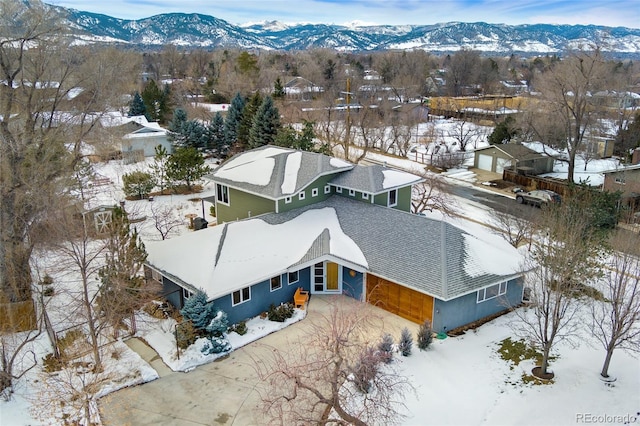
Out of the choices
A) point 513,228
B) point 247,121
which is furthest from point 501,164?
point 247,121

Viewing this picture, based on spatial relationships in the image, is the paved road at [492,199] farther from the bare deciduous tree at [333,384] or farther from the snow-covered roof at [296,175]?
the bare deciduous tree at [333,384]

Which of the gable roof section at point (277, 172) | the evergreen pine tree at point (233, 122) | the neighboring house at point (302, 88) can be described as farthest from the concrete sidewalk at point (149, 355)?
the neighboring house at point (302, 88)

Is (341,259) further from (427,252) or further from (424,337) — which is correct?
(424,337)

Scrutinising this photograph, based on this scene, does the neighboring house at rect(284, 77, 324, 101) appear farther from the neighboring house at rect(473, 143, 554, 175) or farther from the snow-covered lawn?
the snow-covered lawn

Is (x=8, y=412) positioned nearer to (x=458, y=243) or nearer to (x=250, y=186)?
(x=250, y=186)

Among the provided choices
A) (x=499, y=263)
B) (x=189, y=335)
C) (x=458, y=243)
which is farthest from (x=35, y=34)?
(x=499, y=263)

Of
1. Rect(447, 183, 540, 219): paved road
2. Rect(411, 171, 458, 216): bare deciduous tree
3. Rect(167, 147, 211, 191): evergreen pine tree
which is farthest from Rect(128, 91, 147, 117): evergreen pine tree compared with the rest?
Rect(411, 171, 458, 216): bare deciduous tree
